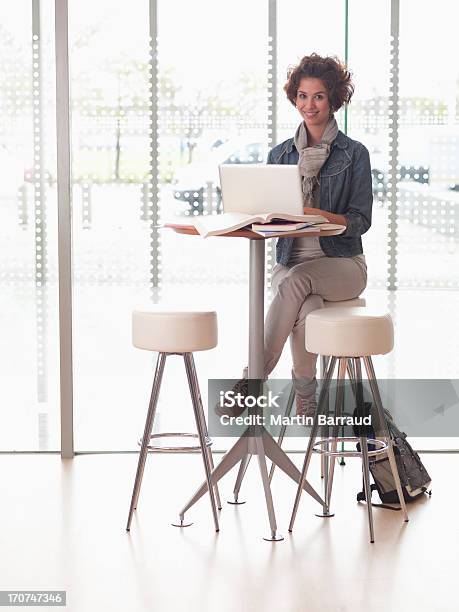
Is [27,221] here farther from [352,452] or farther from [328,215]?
[352,452]

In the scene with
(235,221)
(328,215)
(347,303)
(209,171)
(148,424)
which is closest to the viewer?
(235,221)

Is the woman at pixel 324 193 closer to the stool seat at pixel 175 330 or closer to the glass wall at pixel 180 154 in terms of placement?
the glass wall at pixel 180 154

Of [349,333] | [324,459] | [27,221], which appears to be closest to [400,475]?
[324,459]

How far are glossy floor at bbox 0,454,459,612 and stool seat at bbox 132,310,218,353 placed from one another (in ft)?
2.26

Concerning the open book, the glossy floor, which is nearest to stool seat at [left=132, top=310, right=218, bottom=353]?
the open book

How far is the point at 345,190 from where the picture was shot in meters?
4.37

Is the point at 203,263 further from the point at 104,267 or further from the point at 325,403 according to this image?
the point at 325,403

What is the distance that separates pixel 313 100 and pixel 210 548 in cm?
193

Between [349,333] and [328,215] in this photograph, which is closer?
[349,333]

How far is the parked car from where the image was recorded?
15.7 feet

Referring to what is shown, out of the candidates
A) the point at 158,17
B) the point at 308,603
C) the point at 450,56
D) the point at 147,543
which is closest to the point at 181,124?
the point at 158,17

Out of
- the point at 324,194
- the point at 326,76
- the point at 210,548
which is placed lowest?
the point at 210,548

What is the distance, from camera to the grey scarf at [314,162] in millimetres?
4383

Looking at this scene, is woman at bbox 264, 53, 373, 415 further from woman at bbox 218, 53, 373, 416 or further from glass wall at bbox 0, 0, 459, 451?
glass wall at bbox 0, 0, 459, 451
